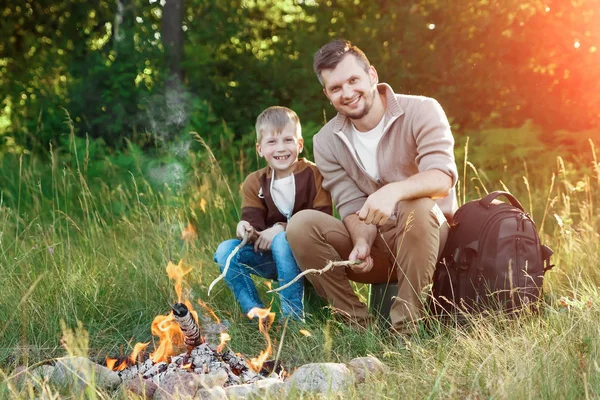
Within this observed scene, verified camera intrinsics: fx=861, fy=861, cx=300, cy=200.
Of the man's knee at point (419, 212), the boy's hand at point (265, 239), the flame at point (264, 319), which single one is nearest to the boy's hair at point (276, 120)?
the boy's hand at point (265, 239)

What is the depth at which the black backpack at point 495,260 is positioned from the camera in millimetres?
3674

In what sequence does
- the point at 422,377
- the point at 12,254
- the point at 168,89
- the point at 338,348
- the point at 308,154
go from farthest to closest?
the point at 168,89 → the point at 308,154 → the point at 12,254 → the point at 338,348 → the point at 422,377

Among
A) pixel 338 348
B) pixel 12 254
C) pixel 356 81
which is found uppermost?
pixel 356 81

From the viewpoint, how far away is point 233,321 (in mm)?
4086

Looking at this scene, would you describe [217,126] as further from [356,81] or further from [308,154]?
[356,81]

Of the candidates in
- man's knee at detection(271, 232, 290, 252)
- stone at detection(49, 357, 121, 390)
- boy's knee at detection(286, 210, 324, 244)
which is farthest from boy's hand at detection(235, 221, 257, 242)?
stone at detection(49, 357, 121, 390)

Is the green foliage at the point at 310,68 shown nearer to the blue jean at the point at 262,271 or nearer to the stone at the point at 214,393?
the blue jean at the point at 262,271

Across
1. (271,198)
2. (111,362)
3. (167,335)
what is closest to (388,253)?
(271,198)

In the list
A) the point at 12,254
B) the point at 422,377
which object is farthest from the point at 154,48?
the point at 422,377

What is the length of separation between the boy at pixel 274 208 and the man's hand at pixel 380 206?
52 centimetres

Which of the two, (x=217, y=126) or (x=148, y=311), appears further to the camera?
(x=217, y=126)

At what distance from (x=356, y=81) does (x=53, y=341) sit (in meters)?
1.80

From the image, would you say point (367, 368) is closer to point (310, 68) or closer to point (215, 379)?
point (215, 379)

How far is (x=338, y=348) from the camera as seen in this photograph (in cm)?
367
